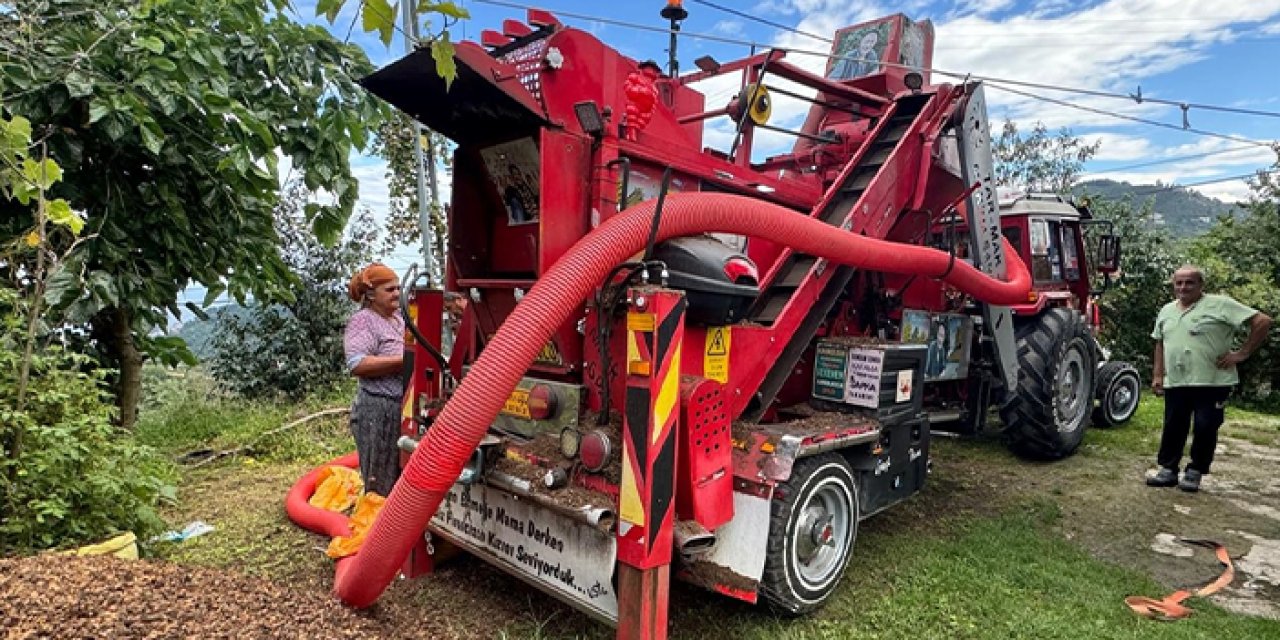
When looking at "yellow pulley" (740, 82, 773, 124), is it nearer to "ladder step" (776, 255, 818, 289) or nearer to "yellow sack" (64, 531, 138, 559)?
"ladder step" (776, 255, 818, 289)

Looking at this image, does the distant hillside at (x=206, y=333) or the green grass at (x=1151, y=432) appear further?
the distant hillside at (x=206, y=333)

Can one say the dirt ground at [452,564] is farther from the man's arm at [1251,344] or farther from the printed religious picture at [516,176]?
the printed religious picture at [516,176]

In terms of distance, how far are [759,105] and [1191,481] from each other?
15.3 ft

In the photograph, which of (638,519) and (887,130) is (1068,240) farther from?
(638,519)

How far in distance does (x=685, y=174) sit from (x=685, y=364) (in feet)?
3.13

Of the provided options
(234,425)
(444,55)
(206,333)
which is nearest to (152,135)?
(444,55)

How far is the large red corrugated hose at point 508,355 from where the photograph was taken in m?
2.35

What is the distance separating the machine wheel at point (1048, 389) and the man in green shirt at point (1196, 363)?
688 millimetres

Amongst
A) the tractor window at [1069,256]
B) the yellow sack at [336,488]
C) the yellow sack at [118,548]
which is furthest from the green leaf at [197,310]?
the tractor window at [1069,256]

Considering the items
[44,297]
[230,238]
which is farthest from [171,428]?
[44,297]

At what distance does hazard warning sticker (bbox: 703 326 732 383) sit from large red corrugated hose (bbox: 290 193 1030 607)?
17.3 inches

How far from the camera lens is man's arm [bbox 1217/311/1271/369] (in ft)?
17.3

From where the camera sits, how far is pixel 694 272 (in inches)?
115

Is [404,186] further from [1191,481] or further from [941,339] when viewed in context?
[1191,481]
